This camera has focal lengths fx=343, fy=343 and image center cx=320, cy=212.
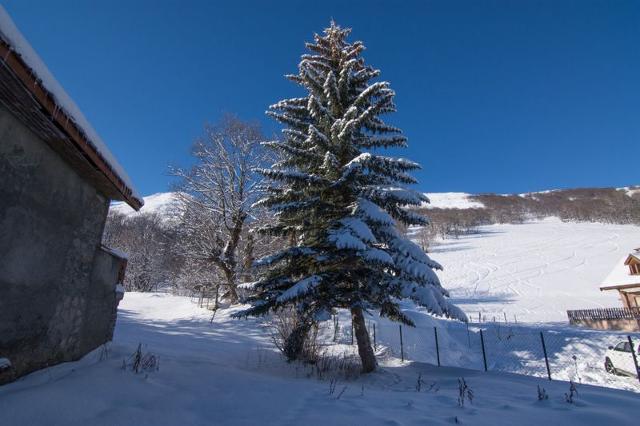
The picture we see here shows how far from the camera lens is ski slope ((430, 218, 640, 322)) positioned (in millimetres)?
33156

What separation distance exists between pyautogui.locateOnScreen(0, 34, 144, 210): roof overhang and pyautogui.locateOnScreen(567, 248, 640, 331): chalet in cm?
3245

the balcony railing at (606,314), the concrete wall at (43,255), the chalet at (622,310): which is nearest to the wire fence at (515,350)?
the chalet at (622,310)

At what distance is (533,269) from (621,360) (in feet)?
140

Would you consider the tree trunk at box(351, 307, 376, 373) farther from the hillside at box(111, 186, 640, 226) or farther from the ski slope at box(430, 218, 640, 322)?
the hillside at box(111, 186, 640, 226)

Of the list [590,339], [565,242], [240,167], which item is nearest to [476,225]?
[565,242]

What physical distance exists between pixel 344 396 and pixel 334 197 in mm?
5196

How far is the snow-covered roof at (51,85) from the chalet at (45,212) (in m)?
0.01

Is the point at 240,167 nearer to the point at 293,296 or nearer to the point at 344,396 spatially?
the point at 293,296

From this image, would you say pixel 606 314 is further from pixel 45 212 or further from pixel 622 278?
pixel 45 212

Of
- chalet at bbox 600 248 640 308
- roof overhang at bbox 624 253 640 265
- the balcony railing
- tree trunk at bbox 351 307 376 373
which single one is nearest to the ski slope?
the balcony railing

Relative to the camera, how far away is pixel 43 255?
4.39 meters

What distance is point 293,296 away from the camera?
7422mm

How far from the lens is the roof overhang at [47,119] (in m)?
3.02

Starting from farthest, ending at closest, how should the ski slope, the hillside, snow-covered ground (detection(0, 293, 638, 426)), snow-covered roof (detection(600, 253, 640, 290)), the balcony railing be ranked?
the hillside, the ski slope, snow-covered roof (detection(600, 253, 640, 290)), the balcony railing, snow-covered ground (detection(0, 293, 638, 426))
